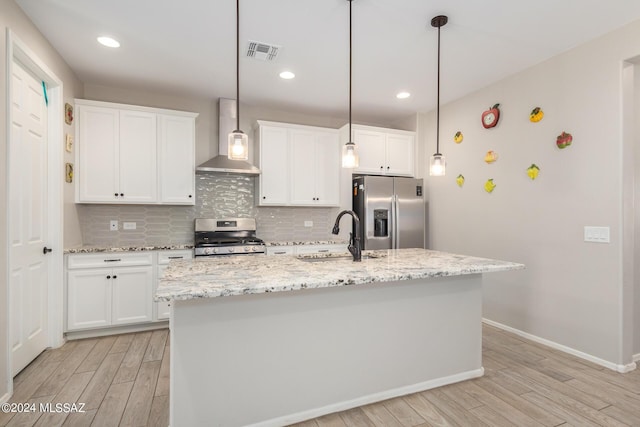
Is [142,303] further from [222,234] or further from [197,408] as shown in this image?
[197,408]

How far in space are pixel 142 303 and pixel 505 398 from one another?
325 centimetres

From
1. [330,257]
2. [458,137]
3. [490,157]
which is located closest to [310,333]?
[330,257]

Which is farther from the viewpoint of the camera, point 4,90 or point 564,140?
point 564,140

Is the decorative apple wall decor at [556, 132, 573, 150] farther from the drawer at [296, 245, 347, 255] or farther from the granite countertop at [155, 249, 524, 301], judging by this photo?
the drawer at [296, 245, 347, 255]

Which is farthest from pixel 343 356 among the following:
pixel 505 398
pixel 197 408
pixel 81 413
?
pixel 81 413

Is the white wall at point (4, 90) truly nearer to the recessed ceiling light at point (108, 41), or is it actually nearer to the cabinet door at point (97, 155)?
the recessed ceiling light at point (108, 41)

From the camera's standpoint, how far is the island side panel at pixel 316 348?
170 cm

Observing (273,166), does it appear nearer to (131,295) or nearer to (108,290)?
(131,295)

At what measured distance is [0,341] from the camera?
2.07 m

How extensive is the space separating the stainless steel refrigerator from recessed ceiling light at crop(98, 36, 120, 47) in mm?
2791

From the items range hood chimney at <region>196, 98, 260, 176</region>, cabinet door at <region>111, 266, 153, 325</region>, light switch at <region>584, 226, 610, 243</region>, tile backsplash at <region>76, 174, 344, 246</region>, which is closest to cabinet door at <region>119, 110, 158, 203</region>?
tile backsplash at <region>76, 174, 344, 246</region>

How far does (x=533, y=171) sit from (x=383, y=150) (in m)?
1.80

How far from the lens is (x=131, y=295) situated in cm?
332

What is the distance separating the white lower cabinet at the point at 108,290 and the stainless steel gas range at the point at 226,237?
59 cm
